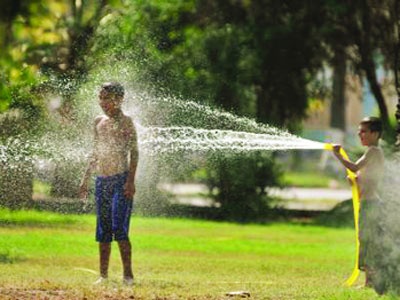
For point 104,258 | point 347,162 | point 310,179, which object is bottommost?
point 104,258

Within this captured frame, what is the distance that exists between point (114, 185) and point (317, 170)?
34482mm

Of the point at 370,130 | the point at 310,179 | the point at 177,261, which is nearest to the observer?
the point at 370,130

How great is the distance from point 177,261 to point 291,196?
51.7 feet

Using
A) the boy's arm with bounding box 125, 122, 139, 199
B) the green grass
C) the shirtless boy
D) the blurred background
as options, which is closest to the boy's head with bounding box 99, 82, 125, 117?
the boy's arm with bounding box 125, 122, 139, 199

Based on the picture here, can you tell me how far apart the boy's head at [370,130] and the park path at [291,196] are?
360 inches

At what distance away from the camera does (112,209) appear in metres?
9.85

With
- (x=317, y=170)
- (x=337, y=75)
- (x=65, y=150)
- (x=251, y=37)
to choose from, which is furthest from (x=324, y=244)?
(x=317, y=170)

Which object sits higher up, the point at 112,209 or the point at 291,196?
the point at 112,209

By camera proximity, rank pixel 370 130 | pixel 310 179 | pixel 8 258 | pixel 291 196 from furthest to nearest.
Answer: pixel 310 179 < pixel 291 196 < pixel 8 258 < pixel 370 130

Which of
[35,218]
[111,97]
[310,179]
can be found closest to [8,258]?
[111,97]

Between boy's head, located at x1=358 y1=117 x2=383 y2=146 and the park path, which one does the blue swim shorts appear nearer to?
boy's head, located at x1=358 y1=117 x2=383 y2=146

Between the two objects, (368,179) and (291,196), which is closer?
(368,179)

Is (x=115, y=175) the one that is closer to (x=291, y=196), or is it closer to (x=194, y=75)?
(x=194, y=75)

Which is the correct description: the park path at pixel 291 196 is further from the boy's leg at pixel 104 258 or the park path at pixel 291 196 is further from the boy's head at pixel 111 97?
the boy's head at pixel 111 97
